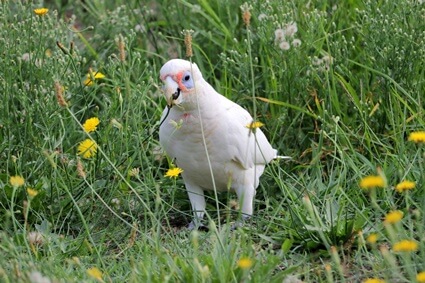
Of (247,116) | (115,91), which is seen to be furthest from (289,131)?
(115,91)

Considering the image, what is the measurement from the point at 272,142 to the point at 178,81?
920 mm

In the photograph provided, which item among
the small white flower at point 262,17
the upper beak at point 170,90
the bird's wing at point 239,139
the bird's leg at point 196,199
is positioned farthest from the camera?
the small white flower at point 262,17

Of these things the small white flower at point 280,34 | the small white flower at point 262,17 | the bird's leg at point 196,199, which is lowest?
A: the bird's leg at point 196,199

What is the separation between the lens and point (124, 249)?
11.7ft

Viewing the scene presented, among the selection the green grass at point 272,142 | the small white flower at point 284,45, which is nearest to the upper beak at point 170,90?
the green grass at point 272,142

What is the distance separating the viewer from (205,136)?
12.4ft

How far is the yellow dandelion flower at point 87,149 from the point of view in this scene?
12.5ft

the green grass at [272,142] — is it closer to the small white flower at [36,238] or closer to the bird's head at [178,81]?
the small white flower at [36,238]

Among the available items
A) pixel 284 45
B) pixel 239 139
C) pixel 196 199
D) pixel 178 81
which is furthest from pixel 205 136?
pixel 284 45

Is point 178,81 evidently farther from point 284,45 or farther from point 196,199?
point 284,45

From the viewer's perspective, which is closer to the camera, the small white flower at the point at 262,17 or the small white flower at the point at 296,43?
the small white flower at the point at 296,43

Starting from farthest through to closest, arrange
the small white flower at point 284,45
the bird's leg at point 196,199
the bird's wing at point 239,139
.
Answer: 1. the small white flower at point 284,45
2. the bird's leg at point 196,199
3. the bird's wing at point 239,139

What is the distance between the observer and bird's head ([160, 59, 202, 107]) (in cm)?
359

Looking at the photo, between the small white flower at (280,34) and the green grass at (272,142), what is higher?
the small white flower at (280,34)
